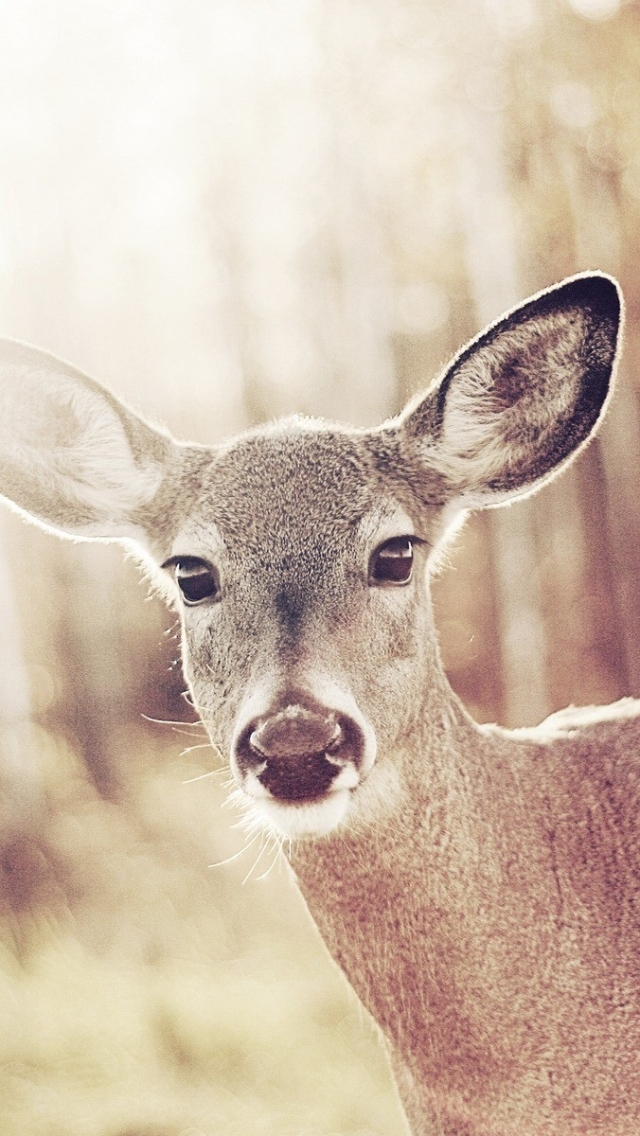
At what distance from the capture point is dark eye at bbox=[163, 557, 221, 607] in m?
3.39

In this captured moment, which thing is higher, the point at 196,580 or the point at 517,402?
the point at 517,402

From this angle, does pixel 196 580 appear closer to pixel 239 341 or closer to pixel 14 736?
pixel 14 736

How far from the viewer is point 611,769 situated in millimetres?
3459

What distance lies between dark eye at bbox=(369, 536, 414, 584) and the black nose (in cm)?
58

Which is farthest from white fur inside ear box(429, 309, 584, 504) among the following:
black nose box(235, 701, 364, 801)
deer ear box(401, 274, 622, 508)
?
black nose box(235, 701, 364, 801)

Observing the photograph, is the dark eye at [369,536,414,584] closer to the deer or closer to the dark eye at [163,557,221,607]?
the deer

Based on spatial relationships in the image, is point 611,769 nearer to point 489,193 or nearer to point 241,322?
point 489,193

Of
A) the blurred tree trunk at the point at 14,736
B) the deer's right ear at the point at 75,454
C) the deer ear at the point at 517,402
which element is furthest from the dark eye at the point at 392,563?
the blurred tree trunk at the point at 14,736

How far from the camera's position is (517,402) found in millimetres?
3631

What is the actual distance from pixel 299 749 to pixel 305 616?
480 mm

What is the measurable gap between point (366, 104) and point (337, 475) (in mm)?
14431

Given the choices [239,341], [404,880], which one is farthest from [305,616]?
[239,341]

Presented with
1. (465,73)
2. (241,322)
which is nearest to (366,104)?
(465,73)

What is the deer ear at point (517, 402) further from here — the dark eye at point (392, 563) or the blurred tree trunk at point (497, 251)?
the blurred tree trunk at point (497, 251)
